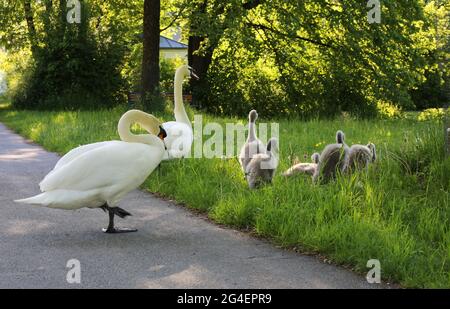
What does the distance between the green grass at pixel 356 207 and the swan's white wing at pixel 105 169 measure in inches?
41.6

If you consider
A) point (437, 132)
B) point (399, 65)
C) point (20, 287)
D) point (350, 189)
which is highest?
point (399, 65)

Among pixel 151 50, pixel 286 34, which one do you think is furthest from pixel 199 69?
pixel 151 50

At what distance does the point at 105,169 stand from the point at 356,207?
2.40 m

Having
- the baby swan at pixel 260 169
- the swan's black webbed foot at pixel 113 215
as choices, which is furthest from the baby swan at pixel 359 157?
the swan's black webbed foot at pixel 113 215

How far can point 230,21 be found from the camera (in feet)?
65.2

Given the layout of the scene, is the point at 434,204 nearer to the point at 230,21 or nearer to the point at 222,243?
the point at 222,243

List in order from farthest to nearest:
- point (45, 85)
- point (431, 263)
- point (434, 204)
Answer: point (45, 85)
point (434, 204)
point (431, 263)

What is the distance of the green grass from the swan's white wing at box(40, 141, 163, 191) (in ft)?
3.46

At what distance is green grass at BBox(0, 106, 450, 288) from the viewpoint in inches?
200

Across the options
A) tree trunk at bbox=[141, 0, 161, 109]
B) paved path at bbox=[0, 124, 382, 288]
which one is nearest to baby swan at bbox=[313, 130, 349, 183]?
paved path at bbox=[0, 124, 382, 288]

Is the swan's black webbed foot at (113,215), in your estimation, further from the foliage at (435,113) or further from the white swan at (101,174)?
the foliage at (435,113)

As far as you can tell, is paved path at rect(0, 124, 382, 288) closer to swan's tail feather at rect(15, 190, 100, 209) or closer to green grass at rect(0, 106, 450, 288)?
green grass at rect(0, 106, 450, 288)
